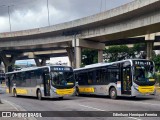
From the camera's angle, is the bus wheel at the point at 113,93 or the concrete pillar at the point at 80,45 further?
the concrete pillar at the point at 80,45

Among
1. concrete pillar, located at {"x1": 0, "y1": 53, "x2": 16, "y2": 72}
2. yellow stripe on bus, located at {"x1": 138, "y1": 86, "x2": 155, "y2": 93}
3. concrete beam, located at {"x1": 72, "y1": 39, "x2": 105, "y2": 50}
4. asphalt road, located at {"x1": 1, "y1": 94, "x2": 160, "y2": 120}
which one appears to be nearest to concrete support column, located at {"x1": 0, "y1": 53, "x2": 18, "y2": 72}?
concrete pillar, located at {"x1": 0, "y1": 53, "x2": 16, "y2": 72}

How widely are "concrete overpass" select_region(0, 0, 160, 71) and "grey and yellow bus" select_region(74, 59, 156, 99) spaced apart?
8.70m

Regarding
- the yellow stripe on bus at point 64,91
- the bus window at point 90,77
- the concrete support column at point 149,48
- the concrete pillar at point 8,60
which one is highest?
the concrete support column at point 149,48

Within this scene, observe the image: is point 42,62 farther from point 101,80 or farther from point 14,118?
point 14,118

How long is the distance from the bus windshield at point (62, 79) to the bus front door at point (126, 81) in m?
4.02

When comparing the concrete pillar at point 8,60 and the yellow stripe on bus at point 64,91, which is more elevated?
the concrete pillar at point 8,60

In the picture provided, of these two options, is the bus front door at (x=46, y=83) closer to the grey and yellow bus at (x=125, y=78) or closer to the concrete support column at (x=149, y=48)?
the grey and yellow bus at (x=125, y=78)

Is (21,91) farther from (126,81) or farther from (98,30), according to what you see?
(98,30)

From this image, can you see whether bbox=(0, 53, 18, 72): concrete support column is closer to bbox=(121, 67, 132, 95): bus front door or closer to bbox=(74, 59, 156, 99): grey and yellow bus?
bbox=(74, 59, 156, 99): grey and yellow bus

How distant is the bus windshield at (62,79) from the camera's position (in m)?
25.0

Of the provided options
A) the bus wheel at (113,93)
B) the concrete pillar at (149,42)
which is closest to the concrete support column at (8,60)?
the concrete pillar at (149,42)

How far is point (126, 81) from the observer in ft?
77.0

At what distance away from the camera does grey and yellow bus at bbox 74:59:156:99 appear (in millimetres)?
22864

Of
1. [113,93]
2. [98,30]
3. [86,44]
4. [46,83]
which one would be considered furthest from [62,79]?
[86,44]
